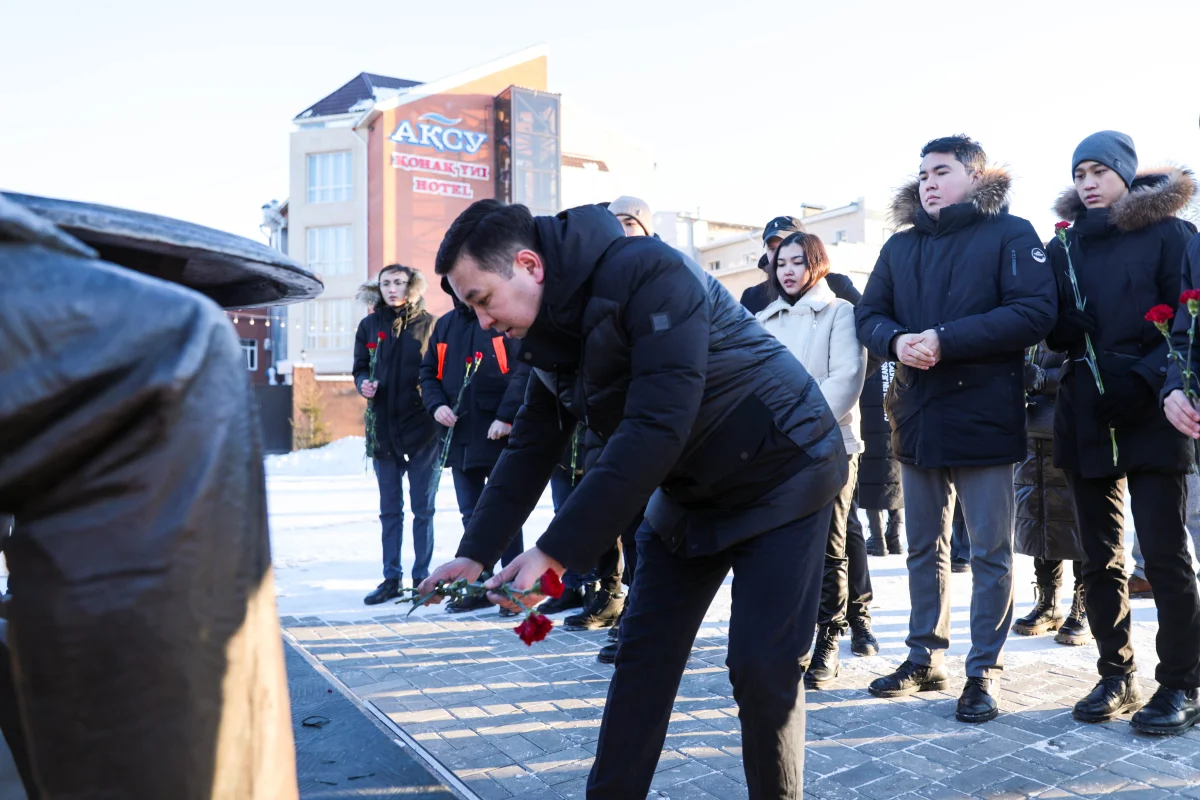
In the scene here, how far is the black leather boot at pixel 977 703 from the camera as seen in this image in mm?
3816

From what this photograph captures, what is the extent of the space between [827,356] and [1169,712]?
6.71ft

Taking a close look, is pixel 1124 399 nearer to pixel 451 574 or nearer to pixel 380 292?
pixel 451 574

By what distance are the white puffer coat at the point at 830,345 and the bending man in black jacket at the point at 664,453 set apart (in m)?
1.89

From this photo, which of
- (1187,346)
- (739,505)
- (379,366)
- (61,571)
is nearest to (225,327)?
(61,571)

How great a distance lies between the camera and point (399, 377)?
710 cm

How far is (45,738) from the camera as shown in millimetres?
763

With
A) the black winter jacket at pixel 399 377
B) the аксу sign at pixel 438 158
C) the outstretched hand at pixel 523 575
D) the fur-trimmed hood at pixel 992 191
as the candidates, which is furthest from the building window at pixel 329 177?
the outstretched hand at pixel 523 575

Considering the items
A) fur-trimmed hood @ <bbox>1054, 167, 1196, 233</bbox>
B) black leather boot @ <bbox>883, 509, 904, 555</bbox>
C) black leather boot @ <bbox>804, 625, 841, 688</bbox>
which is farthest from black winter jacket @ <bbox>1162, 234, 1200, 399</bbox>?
black leather boot @ <bbox>883, 509, 904, 555</bbox>

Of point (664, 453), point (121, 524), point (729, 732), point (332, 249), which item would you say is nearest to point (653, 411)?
point (664, 453)

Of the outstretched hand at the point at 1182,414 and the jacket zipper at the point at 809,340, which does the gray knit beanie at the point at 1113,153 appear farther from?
the jacket zipper at the point at 809,340

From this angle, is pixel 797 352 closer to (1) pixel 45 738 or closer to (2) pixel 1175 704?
(2) pixel 1175 704

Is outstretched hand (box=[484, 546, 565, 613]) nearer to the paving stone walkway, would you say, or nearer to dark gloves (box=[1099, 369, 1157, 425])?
the paving stone walkway

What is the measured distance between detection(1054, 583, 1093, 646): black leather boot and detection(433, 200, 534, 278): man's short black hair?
158 inches

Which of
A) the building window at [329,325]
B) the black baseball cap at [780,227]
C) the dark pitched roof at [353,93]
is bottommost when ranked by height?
the black baseball cap at [780,227]
